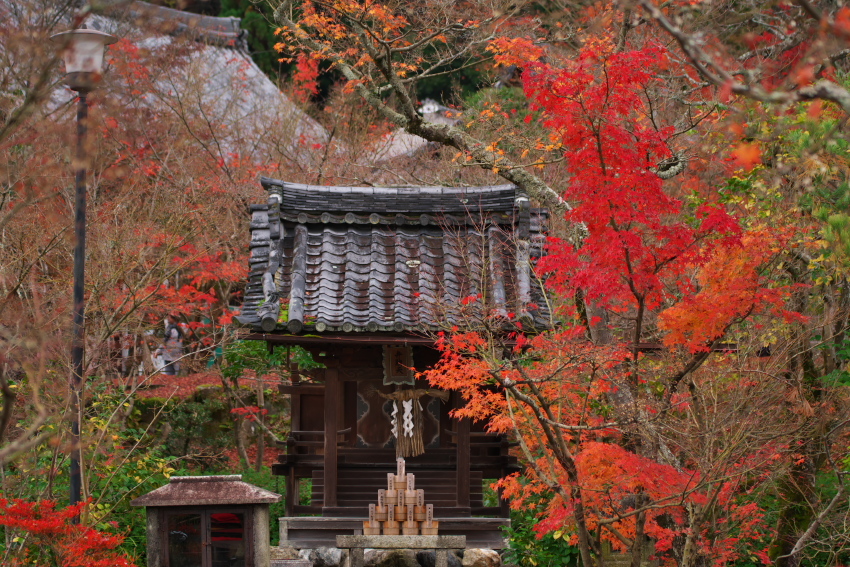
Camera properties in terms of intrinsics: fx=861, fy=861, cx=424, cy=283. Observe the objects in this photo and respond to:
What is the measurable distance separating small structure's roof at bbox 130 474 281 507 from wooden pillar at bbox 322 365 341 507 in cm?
146

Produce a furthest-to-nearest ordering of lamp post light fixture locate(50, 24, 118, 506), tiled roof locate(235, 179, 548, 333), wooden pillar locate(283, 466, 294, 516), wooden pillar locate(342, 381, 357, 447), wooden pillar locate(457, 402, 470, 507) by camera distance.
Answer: wooden pillar locate(283, 466, 294, 516)
wooden pillar locate(342, 381, 357, 447)
wooden pillar locate(457, 402, 470, 507)
tiled roof locate(235, 179, 548, 333)
lamp post light fixture locate(50, 24, 118, 506)

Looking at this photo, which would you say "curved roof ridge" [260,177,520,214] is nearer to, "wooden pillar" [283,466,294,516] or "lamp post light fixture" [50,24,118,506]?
"lamp post light fixture" [50,24,118,506]

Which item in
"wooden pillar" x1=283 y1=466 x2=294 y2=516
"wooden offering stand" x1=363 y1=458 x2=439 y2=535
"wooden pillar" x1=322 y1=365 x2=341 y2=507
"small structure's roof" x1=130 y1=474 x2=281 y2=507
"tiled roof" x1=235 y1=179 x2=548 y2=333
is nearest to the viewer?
"small structure's roof" x1=130 y1=474 x2=281 y2=507

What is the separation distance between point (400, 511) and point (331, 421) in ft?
4.94

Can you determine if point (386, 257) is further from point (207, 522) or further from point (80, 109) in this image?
point (80, 109)

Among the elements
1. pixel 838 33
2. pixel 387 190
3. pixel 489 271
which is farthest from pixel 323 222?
pixel 838 33

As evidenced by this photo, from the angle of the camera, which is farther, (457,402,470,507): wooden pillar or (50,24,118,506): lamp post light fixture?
(457,402,470,507): wooden pillar

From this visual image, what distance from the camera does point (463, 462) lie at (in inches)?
463

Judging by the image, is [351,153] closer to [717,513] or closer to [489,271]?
[489,271]

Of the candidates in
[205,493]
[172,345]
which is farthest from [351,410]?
[172,345]

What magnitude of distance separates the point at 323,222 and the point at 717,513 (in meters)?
6.46

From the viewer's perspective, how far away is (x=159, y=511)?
33.2 ft

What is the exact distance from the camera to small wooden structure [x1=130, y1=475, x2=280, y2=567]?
33.1 ft

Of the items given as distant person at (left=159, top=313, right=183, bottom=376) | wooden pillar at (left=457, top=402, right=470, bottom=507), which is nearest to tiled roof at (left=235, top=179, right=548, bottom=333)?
wooden pillar at (left=457, top=402, right=470, bottom=507)
